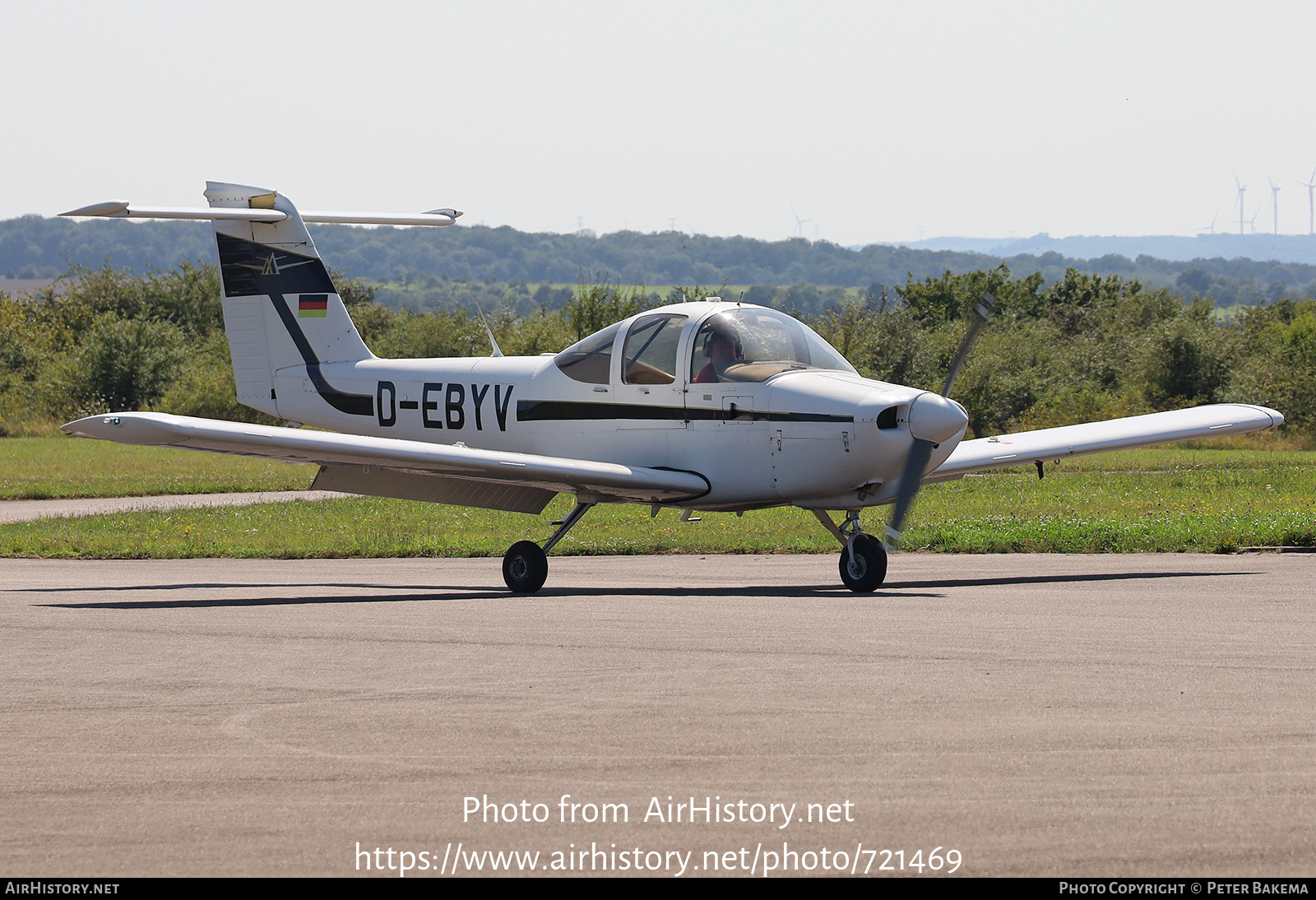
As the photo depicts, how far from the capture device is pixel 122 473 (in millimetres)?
35094

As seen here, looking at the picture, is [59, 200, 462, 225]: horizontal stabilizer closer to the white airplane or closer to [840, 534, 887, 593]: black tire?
the white airplane

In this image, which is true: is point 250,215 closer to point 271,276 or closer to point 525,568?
point 271,276

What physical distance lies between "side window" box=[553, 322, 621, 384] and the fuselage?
20mm

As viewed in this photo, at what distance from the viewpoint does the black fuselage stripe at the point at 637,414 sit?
13164 mm

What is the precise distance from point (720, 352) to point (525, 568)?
108 inches

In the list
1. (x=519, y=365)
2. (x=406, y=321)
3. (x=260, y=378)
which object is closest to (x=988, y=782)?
(x=519, y=365)

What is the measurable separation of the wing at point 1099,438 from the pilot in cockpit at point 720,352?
7.20 feet

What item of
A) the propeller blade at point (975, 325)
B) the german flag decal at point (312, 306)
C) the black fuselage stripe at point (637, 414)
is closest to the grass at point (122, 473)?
the german flag decal at point (312, 306)

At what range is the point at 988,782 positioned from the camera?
229 inches

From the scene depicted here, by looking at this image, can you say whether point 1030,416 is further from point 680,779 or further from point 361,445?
point 680,779

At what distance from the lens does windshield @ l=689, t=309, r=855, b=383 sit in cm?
1360

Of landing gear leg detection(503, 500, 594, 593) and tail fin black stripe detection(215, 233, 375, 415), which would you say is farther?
tail fin black stripe detection(215, 233, 375, 415)

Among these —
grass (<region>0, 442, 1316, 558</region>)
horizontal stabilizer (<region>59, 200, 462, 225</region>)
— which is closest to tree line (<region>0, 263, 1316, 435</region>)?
grass (<region>0, 442, 1316, 558</region>)

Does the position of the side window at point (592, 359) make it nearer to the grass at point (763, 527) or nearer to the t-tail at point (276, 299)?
the t-tail at point (276, 299)
